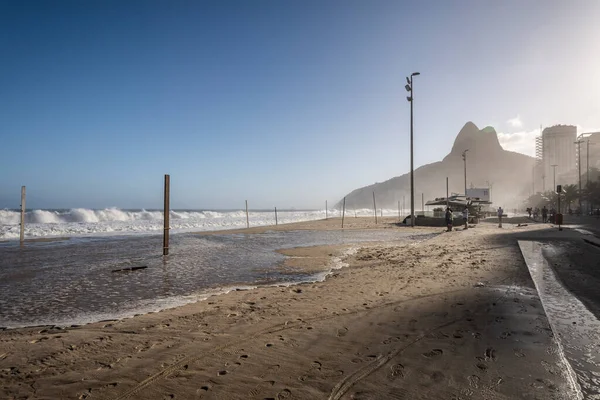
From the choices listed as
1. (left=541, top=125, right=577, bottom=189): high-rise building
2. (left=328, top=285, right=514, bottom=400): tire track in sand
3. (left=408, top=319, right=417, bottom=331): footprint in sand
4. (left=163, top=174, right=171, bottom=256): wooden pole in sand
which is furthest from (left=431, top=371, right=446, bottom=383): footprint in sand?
(left=541, top=125, right=577, bottom=189): high-rise building

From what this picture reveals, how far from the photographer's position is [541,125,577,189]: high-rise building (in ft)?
606

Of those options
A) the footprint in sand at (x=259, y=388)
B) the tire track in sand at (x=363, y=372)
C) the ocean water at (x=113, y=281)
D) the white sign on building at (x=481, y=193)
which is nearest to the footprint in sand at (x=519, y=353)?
the tire track in sand at (x=363, y=372)

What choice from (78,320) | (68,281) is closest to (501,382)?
(78,320)

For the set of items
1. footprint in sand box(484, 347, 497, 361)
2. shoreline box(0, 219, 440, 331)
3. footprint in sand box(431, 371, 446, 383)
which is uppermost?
footprint in sand box(484, 347, 497, 361)

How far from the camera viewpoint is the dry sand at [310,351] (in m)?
2.91

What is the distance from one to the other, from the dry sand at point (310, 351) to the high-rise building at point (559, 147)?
22556 centimetres

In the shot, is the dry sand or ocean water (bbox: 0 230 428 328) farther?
ocean water (bbox: 0 230 428 328)

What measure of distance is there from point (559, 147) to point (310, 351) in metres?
245

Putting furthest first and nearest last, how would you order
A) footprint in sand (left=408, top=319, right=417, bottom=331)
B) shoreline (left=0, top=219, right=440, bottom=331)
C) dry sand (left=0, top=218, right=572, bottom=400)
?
shoreline (left=0, top=219, right=440, bottom=331), footprint in sand (left=408, top=319, right=417, bottom=331), dry sand (left=0, top=218, right=572, bottom=400)

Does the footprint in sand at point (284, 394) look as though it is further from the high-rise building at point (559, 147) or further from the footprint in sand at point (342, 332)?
the high-rise building at point (559, 147)

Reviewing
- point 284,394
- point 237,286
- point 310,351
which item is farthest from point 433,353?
point 237,286

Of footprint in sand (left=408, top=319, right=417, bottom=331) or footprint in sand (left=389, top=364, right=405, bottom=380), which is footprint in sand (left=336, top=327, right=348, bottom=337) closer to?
footprint in sand (left=408, top=319, right=417, bottom=331)

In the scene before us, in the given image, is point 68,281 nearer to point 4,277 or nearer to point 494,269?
point 4,277

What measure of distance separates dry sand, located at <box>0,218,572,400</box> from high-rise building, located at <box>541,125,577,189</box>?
225560 mm
